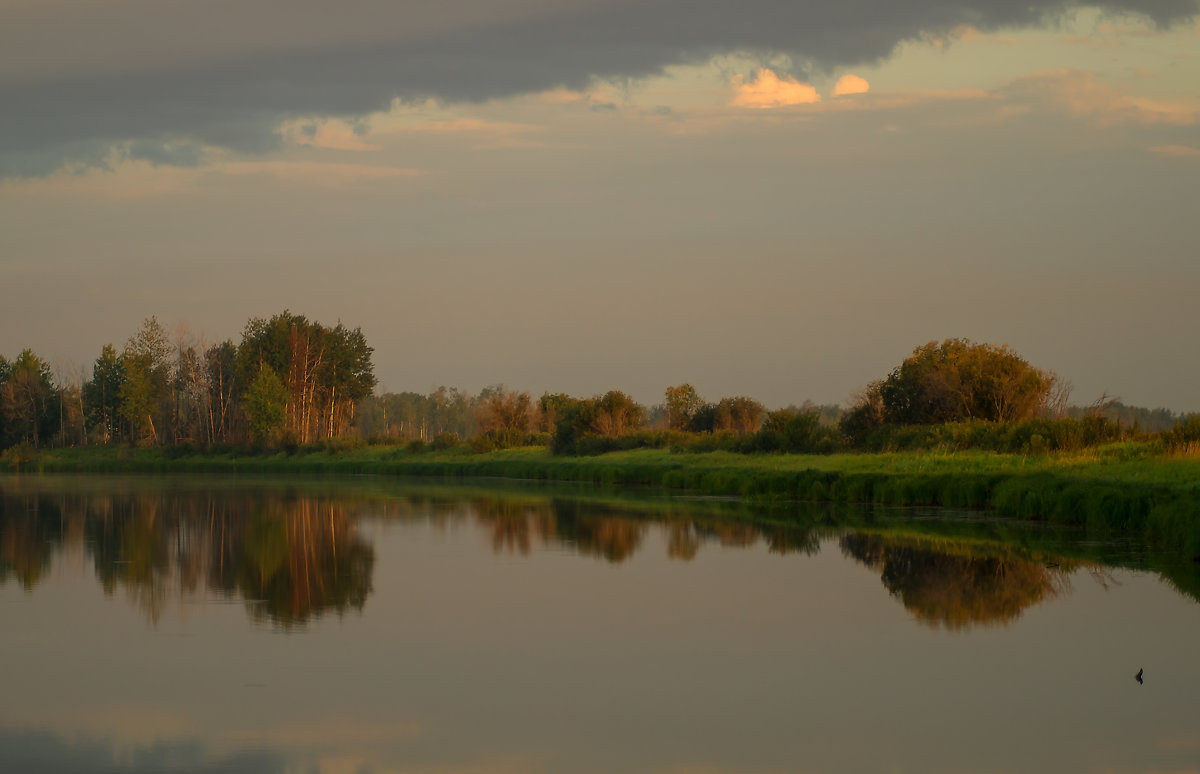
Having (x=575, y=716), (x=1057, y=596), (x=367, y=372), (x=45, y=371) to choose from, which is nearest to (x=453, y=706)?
(x=575, y=716)

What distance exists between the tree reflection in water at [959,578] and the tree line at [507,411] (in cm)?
917

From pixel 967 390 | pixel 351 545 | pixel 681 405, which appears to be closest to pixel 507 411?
pixel 681 405

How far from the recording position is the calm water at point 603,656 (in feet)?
23.0

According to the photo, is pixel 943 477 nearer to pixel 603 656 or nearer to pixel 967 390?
pixel 967 390

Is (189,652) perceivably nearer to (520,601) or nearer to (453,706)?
(453,706)

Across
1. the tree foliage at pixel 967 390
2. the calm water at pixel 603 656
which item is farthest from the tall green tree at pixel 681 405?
the calm water at pixel 603 656

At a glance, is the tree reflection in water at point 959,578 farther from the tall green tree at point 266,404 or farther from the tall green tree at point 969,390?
the tall green tree at point 266,404

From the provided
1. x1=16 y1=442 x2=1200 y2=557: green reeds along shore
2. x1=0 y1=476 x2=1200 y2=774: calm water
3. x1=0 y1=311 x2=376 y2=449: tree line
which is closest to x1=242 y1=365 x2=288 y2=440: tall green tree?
x1=0 y1=311 x2=376 y2=449: tree line

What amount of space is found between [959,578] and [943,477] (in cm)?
1179

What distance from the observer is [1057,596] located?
41.7 ft

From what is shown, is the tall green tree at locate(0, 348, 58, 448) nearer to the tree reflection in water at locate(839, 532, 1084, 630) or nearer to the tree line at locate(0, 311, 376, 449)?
the tree line at locate(0, 311, 376, 449)

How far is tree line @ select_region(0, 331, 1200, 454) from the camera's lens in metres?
34.6

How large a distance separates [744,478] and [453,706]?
25.2 m

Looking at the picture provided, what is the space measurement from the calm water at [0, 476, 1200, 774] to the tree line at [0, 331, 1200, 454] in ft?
41.7
